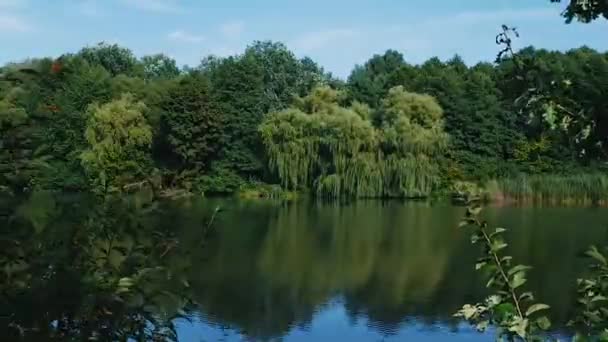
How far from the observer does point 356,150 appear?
22.8 m

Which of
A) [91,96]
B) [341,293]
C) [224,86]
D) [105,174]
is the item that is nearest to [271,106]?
[224,86]

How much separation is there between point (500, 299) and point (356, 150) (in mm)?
21580

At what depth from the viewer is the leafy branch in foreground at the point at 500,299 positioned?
1248 mm

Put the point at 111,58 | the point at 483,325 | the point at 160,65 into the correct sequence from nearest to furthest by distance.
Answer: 1. the point at 483,325
2. the point at 111,58
3. the point at 160,65

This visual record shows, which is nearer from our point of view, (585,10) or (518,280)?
(585,10)

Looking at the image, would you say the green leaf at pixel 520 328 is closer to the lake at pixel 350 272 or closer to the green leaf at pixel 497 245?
the green leaf at pixel 497 245

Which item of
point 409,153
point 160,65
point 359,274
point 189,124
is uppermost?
point 160,65

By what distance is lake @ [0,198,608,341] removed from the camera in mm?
7715

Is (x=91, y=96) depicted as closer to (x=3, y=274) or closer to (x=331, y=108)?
(x=331, y=108)

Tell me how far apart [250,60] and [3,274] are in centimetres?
2829

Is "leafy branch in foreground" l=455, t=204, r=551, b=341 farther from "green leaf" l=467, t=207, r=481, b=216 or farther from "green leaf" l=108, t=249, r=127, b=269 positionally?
"green leaf" l=108, t=249, r=127, b=269

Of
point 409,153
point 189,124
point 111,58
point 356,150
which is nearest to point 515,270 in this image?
point 356,150

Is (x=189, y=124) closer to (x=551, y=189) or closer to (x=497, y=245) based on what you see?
(x=551, y=189)

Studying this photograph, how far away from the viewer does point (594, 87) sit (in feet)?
3.95
